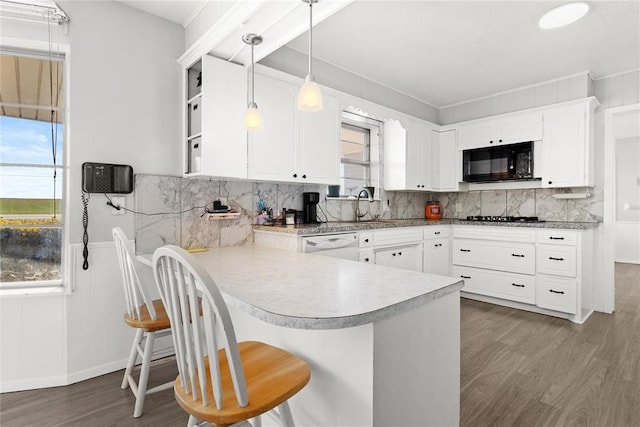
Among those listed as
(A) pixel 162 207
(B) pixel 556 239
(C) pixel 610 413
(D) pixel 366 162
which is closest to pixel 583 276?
(B) pixel 556 239

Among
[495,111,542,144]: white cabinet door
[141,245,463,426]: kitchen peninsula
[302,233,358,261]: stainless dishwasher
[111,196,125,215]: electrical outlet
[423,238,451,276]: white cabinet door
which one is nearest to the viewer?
[141,245,463,426]: kitchen peninsula

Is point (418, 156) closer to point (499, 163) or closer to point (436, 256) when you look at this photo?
point (499, 163)

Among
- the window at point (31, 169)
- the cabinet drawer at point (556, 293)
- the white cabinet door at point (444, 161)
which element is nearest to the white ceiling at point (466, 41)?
the white cabinet door at point (444, 161)

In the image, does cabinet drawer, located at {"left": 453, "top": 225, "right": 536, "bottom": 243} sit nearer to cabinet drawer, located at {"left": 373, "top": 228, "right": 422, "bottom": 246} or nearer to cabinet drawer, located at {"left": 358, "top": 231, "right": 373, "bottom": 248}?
cabinet drawer, located at {"left": 373, "top": 228, "right": 422, "bottom": 246}

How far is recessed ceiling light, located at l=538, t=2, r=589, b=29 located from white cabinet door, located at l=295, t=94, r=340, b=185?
1.74 meters

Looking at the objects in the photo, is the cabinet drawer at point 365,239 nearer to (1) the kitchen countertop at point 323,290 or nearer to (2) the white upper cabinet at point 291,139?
(2) the white upper cabinet at point 291,139

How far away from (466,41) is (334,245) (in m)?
2.10

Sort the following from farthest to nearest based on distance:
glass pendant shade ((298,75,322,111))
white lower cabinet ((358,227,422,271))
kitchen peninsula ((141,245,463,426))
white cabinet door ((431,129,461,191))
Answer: white cabinet door ((431,129,461,191))
white lower cabinet ((358,227,422,271))
glass pendant shade ((298,75,322,111))
kitchen peninsula ((141,245,463,426))

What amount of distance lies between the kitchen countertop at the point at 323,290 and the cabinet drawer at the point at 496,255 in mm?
2684

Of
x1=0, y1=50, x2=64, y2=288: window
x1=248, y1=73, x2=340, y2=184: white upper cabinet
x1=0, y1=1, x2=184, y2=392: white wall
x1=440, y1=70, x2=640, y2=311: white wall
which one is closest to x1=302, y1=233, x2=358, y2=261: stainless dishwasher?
x1=248, y1=73, x2=340, y2=184: white upper cabinet

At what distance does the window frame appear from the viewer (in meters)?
2.08

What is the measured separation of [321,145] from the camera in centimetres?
300

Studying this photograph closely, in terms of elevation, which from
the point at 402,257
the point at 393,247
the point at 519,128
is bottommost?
the point at 402,257

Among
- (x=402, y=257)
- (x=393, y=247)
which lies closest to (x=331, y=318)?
(x=393, y=247)
